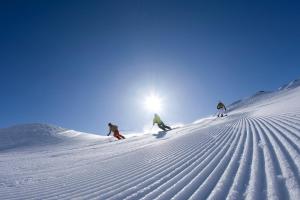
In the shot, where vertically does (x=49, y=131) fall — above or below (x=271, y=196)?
above

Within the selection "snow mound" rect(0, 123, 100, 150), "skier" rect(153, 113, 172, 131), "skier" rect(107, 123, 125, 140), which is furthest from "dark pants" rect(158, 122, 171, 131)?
"snow mound" rect(0, 123, 100, 150)

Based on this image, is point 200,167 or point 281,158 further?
point 200,167

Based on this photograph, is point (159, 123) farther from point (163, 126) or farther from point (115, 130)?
point (115, 130)

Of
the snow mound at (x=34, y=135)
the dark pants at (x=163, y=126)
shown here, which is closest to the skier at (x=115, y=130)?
the snow mound at (x=34, y=135)

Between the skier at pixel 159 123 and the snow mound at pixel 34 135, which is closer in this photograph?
the snow mound at pixel 34 135

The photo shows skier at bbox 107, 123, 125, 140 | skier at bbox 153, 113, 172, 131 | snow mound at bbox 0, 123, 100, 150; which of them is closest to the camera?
snow mound at bbox 0, 123, 100, 150

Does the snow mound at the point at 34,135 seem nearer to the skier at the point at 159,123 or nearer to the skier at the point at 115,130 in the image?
the skier at the point at 115,130

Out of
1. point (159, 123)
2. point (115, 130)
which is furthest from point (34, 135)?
point (159, 123)

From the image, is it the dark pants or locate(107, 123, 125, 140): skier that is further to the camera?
the dark pants

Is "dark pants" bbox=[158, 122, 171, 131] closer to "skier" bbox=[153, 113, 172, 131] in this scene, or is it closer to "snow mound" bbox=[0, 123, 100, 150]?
"skier" bbox=[153, 113, 172, 131]

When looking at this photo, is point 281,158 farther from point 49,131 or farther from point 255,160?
point 49,131

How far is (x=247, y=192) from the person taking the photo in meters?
3.21

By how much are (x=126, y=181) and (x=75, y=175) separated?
1855 millimetres

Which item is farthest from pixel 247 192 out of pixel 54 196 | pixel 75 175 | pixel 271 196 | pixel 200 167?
pixel 75 175
